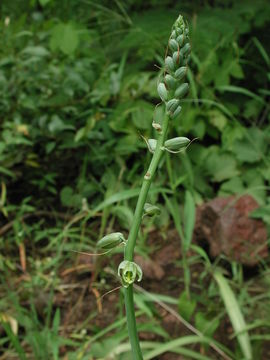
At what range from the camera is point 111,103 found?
11.1ft

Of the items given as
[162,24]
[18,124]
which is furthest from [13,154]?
[162,24]

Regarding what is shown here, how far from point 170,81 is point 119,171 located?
2.34 meters

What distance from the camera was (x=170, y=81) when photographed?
0.86 m

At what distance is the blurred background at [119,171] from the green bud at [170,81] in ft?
4.60

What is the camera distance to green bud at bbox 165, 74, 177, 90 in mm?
855

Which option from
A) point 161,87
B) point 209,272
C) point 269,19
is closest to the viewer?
point 161,87

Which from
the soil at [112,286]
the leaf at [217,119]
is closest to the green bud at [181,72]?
the soil at [112,286]

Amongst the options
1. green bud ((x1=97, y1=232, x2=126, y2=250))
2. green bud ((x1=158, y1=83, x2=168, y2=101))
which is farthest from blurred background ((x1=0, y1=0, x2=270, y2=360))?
green bud ((x1=158, y1=83, x2=168, y2=101))

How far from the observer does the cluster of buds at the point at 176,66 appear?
2.78ft

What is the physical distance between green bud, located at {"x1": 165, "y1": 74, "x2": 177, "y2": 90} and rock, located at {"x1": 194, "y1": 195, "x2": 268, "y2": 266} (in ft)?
6.02

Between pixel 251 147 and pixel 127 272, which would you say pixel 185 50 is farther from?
pixel 251 147

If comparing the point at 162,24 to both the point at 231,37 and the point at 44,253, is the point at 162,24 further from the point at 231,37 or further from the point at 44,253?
the point at 44,253

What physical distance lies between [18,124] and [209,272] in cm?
135

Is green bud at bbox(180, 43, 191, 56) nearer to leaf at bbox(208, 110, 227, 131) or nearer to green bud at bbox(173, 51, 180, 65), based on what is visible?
green bud at bbox(173, 51, 180, 65)
